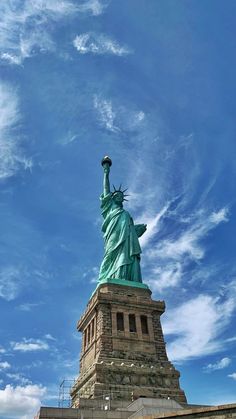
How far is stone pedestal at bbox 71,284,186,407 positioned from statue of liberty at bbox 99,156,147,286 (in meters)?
2.45

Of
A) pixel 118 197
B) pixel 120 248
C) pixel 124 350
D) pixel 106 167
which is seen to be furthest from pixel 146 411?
pixel 106 167

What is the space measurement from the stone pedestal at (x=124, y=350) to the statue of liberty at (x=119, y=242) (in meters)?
2.45


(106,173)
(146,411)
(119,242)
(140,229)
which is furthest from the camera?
(106,173)

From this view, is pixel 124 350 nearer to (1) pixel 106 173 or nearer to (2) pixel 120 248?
(2) pixel 120 248

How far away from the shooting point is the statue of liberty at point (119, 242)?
36500 mm

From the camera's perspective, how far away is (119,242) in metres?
37.8

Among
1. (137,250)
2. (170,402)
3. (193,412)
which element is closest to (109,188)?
(137,250)

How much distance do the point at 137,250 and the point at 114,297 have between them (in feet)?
22.7

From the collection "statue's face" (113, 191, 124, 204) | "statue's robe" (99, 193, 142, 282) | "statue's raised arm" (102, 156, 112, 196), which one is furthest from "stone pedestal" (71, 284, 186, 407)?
"statue's raised arm" (102, 156, 112, 196)

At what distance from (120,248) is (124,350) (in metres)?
10.6

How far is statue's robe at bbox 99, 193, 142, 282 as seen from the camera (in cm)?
3647

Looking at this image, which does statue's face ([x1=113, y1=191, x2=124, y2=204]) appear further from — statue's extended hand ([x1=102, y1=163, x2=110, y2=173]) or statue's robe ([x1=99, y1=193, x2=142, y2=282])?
statue's extended hand ([x1=102, y1=163, x2=110, y2=173])

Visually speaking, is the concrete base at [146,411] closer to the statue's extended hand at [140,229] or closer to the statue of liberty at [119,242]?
the statue of liberty at [119,242]

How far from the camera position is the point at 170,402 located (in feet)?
69.8
